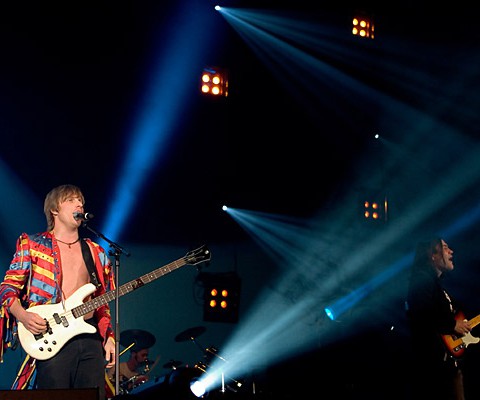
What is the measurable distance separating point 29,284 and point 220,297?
4.92m

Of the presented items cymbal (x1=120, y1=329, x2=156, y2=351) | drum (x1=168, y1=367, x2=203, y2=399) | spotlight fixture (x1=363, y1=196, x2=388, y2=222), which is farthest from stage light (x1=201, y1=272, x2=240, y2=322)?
drum (x1=168, y1=367, x2=203, y2=399)

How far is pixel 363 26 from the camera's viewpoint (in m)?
11.0

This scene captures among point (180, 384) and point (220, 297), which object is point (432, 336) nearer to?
point (180, 384)

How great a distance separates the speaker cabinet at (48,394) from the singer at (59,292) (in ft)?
2.55

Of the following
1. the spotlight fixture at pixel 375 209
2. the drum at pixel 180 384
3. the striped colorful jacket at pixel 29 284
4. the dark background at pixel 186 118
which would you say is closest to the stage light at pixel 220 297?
the dark background at pixel 186 118

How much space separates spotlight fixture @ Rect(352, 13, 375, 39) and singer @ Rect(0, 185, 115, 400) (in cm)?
714

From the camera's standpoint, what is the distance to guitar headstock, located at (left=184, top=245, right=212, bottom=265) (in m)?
5.62

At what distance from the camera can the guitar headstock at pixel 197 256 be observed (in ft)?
18.5

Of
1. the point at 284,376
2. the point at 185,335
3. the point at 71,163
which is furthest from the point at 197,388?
the point at 71,163

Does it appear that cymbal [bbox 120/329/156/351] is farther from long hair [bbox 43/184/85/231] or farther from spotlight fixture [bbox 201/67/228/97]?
long hair [bbox 43/184/85/231]

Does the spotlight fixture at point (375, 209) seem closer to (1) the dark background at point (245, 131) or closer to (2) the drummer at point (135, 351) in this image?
(1) the dark background at point (245, 131)

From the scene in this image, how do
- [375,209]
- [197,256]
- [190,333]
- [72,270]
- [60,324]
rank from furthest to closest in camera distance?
[375,209], [190,333], [197,256], [72,270], [60,324]

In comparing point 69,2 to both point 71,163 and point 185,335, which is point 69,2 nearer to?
point 71,163

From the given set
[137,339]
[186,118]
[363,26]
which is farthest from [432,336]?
[363,26]
